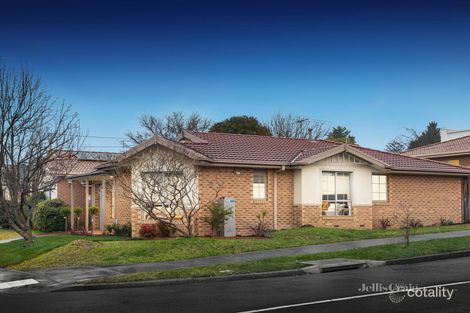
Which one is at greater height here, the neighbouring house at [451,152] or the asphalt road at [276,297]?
the neighbouring house at [451,152]

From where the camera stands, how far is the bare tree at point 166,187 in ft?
69.8

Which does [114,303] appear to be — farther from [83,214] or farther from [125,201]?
[83,214]

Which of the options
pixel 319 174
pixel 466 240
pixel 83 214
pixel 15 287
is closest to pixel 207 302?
pixel 15 287

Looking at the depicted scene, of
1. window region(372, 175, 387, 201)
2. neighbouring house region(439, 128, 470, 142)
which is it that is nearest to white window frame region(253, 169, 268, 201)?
window region(372, 175, 387, 201)

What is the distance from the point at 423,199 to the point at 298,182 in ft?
24.0

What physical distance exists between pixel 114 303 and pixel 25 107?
1208 cm

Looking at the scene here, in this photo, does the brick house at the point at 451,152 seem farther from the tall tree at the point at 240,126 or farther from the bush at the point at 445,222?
the tall tree at the point at 240,126

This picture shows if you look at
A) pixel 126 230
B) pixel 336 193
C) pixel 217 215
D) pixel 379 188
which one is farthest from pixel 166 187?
pixel 379 188

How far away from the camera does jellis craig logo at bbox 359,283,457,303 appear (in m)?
9.89

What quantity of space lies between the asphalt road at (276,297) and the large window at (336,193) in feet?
35.9

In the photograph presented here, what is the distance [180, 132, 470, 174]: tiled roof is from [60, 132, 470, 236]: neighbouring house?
50 mm

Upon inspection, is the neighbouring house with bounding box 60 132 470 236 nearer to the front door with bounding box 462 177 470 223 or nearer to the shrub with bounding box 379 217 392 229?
the shrub with bounding box 379 217 392 229

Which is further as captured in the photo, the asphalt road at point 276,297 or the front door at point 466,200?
the front door at point 466,200

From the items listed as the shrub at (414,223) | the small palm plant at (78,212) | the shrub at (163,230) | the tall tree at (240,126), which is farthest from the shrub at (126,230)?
the tall tree at (240,126)
